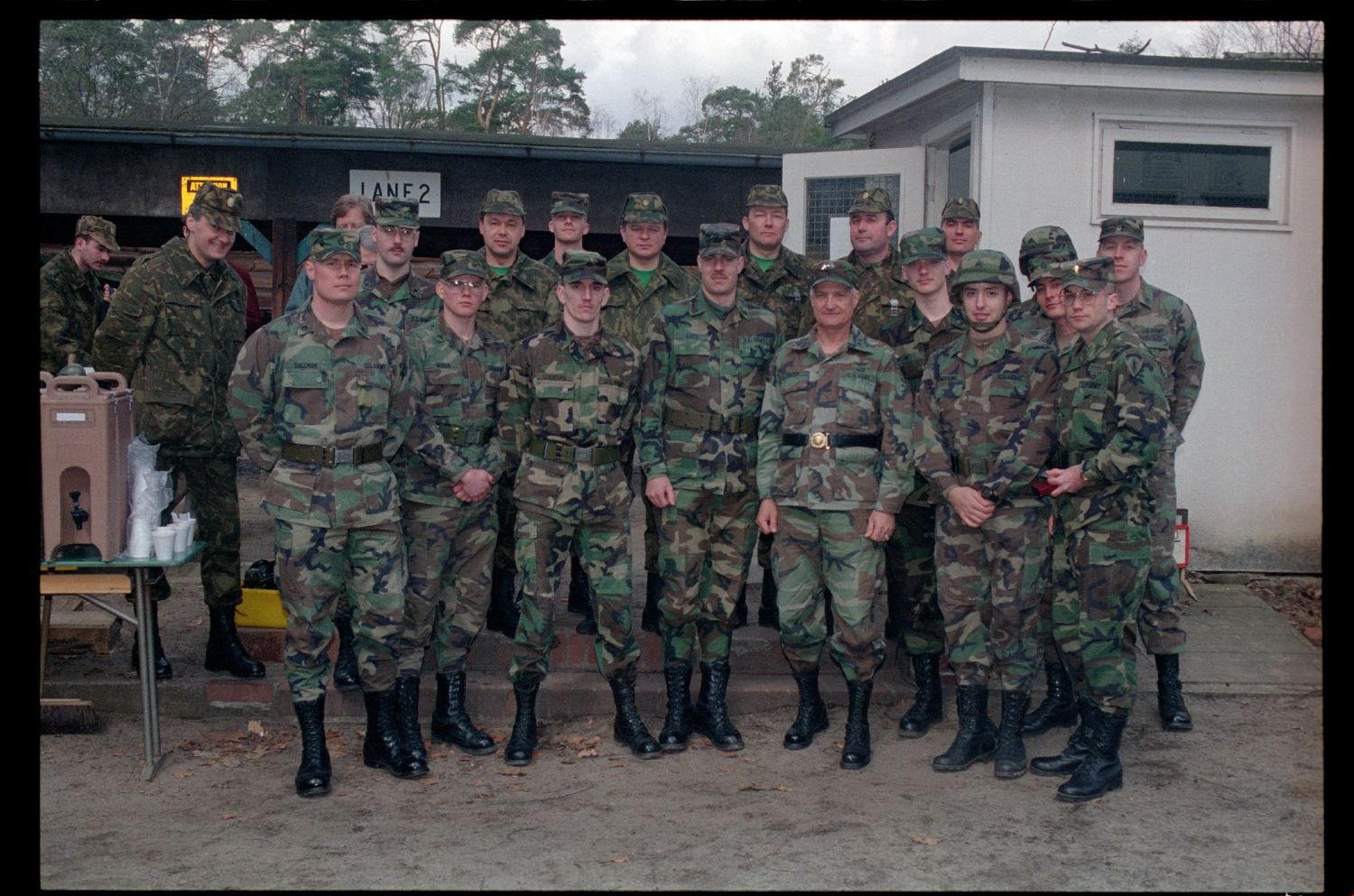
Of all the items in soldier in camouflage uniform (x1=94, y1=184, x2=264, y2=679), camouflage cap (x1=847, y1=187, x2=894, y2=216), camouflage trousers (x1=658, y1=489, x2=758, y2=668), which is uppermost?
camouflage cap (x1=847, y1=187, x2=894, y2=216)

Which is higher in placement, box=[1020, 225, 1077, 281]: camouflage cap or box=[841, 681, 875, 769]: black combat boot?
box=[1020, 225, 1077, 281]: camouflage cap

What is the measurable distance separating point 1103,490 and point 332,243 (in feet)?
10.5

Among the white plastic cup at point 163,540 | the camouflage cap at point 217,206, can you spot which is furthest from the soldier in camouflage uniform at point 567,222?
the white plastic cup at point 163,540

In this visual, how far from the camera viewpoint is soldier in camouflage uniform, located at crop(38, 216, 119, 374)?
648 cm

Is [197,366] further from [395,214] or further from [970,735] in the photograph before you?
[970,735]

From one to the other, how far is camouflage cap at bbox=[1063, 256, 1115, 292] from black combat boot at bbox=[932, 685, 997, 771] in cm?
173

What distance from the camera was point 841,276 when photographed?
525 centimetres

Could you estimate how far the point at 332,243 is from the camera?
191 inches

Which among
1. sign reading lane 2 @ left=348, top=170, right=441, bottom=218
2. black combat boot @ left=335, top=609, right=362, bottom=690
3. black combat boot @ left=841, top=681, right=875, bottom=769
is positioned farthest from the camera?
sign reading lane 2 @ left=348, top=170, right=441, bottom=218

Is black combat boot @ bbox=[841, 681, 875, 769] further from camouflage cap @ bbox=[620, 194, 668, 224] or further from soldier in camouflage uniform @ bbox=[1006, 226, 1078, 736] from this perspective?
camouflage cap @ bbox=[620, 194, 668, 224]

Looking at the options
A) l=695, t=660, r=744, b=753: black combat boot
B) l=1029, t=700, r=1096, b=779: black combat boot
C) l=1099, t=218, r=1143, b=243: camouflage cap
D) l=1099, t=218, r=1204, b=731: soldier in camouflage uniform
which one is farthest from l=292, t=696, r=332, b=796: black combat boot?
l=1099, t=218, r=1143, b=243: camouflage cap

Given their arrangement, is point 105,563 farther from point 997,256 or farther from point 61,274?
point 997,256

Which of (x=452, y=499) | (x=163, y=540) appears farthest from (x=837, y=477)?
(x=163, y=540)
